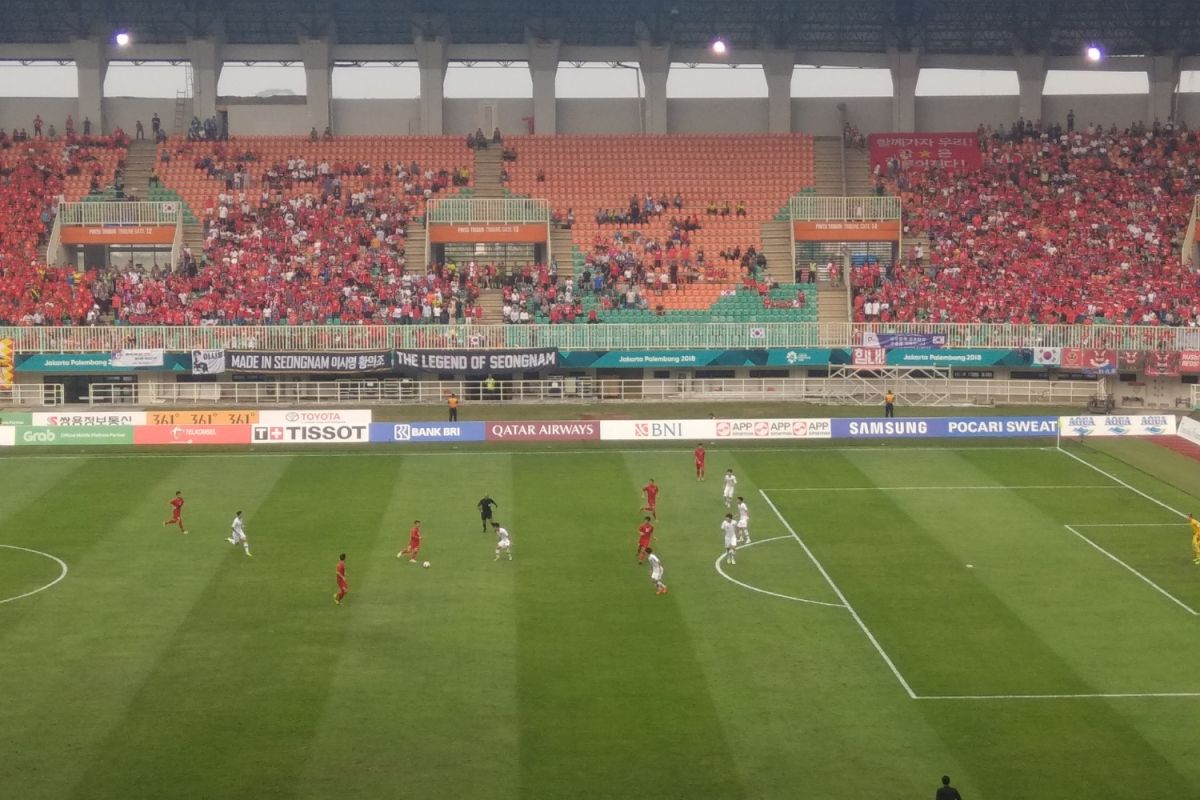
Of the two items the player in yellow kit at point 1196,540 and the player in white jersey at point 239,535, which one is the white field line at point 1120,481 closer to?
the player in yellow kit at point 1196,540

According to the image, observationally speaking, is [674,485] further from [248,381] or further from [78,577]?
[248,381]

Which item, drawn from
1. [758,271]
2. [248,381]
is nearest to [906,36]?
[758,271]

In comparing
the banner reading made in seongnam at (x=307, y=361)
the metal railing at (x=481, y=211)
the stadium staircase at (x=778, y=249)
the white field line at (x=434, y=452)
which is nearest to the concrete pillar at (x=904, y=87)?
the stadium staircase at (x=778, y=249)

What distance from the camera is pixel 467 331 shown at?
65438 mm

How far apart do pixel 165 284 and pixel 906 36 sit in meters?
38.1

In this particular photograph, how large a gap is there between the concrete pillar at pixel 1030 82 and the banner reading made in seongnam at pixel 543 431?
37105 millimetres

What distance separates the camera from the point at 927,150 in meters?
78.9

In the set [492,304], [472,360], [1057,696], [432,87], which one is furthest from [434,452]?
[432,87]

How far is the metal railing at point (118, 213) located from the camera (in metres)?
72.1

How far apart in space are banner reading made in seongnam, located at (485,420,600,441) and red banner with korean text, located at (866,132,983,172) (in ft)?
95.5

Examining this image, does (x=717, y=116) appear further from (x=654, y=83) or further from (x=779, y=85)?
(x=654, y=83)

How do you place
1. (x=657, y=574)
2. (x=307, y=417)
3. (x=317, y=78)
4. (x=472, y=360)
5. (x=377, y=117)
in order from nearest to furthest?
(x=657, y=574) → (x=307, y=417) → (x=472, y=360) → (x=317, y=78) → (x=377, y=117)

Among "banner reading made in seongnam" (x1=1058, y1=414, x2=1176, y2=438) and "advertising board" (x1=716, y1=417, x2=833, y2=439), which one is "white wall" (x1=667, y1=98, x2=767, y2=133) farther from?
"banner reading made in seongnam" (x1=1058, y1=414, x2=1176, y2=438)

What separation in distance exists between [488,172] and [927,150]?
21.3 m
